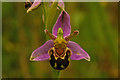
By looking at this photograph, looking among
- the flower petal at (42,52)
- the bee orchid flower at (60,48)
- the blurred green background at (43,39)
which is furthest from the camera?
the blurred green background at (43,39)

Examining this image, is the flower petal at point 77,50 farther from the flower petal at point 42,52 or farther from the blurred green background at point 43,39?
the blurred green background at point 43,39

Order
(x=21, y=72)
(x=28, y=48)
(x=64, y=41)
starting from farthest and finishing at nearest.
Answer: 1. (x=28, y=48)
2. (x=21, y=72)
3. (x=64, y=41)

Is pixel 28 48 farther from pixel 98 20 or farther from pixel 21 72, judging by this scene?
pixel 98 20

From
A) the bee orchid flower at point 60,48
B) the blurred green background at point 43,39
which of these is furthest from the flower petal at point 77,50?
the blurred green background at point 43,39

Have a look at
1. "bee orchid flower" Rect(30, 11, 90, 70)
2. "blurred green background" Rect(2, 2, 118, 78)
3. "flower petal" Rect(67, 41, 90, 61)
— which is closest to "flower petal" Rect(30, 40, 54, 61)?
"bee orchid flower" Rect(30, 11, 90, 70)

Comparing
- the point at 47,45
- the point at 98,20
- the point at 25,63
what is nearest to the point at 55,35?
the point at 47,45

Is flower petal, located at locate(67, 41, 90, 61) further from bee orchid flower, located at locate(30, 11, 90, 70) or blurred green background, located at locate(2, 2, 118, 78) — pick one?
blurred green background, located at locate(2, 2, 118, 78)

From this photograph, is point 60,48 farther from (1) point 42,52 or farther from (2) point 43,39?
(2) point 43,39
